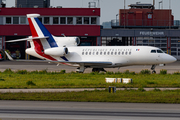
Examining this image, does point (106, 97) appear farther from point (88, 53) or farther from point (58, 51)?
point (88, 53)

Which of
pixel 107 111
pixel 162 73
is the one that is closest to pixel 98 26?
pixel 162 73

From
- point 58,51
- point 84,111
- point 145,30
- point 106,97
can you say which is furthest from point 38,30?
point 145,30

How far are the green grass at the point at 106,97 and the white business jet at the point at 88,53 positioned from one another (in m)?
15.2

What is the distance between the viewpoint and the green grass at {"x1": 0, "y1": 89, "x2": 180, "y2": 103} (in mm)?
16516

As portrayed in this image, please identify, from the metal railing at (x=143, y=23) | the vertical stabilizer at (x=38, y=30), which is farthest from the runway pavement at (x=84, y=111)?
the metal railing at (x=143, y=23)

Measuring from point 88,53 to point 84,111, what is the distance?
72.2 feet

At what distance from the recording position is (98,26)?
2399 inches

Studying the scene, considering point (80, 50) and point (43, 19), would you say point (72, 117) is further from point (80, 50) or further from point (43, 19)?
point (43, 19)

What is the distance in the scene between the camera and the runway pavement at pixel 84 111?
12527 mm

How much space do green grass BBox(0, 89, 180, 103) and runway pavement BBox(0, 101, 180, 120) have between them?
31.4 inches

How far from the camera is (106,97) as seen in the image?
1720 cm

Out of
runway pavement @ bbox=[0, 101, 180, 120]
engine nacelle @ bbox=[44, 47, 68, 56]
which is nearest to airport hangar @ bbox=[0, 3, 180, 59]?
engine nacelle @ bbox=[44, 47, 68, 56]

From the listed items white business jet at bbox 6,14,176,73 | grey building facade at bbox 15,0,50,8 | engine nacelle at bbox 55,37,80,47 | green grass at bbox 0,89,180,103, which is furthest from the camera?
grey building facade at bbox 15,0,50,8

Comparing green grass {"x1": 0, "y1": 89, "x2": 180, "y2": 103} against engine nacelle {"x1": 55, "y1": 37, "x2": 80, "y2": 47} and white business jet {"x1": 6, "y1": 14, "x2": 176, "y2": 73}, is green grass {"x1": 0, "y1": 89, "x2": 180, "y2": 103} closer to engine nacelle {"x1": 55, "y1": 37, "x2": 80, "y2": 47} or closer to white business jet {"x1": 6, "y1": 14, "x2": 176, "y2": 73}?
white business jet {"x1": 6, "y1": 14, "x2": 176, "y2": 73}
